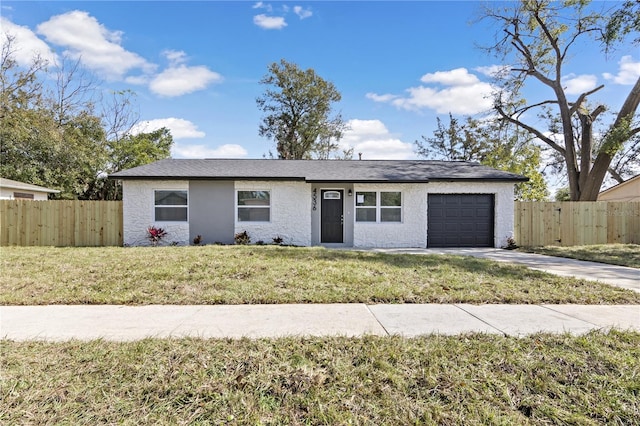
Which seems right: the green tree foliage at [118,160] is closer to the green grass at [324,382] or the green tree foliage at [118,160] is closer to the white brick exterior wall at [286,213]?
the white brick exterior wall at [286,213]

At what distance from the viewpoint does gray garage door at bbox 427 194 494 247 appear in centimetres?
1320

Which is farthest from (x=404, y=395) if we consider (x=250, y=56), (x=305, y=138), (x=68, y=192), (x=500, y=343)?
(x=305, y=138)

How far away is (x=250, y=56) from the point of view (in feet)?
49.1

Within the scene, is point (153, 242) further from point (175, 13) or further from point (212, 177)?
point (175, 13)

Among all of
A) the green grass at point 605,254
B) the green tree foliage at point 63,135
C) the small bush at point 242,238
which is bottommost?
the green grass at point 605,254

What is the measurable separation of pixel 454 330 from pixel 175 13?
40.0ft

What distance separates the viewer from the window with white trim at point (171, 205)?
12680mm

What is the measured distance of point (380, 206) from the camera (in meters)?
13.0

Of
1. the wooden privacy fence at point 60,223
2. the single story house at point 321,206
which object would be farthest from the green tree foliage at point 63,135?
the single story house at point 321,206

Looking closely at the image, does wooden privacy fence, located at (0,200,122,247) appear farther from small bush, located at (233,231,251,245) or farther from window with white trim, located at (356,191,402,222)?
window with white trim, located at (356,191,402,222)

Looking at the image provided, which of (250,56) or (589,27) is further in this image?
(589,27)

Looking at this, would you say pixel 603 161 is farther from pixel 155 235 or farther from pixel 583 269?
pixel 155 235

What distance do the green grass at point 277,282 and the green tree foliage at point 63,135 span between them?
15.9m

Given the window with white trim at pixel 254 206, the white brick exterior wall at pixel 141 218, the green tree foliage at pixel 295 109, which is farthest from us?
the green tree foliage at pixel 295 109
